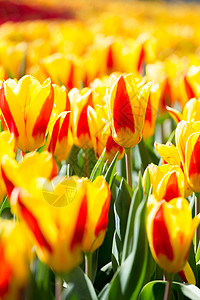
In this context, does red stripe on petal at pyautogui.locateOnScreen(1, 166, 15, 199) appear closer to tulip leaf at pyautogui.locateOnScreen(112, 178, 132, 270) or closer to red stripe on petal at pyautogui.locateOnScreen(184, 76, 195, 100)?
tulip leaf at pyautogui.locateOnScreen(112, 178, 132, 270)

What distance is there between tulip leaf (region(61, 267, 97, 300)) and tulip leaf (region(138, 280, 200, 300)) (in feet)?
0.33

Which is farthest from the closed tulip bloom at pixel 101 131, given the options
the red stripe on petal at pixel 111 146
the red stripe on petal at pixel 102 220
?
the red stripe on petal at pixel 102 220

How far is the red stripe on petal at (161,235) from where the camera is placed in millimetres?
664

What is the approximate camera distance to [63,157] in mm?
1108

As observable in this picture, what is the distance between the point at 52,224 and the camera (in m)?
0.62

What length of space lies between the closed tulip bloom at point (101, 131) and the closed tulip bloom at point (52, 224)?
1.30 ft

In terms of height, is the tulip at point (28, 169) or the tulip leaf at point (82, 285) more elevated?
the tulip at point (28, 169)

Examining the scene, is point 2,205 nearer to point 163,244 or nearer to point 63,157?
point 63,157

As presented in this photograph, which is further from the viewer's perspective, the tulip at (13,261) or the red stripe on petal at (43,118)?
the red stripe on petal at (43,118)

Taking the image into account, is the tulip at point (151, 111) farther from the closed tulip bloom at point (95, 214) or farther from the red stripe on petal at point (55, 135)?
the closed tulip bloom at point (95, 214)

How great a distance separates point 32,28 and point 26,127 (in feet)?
8.26

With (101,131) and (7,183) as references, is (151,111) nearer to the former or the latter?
(101,131)

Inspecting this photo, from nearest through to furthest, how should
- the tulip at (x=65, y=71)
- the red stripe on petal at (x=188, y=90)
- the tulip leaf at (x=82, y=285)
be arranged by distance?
1. the tulip leaf at (x=82, y=285)
2. the red stripe on petal at (x=188, y=90)
3. the tulip at (x=65, y=71)

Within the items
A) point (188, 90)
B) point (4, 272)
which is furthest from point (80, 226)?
point (188, 90)
